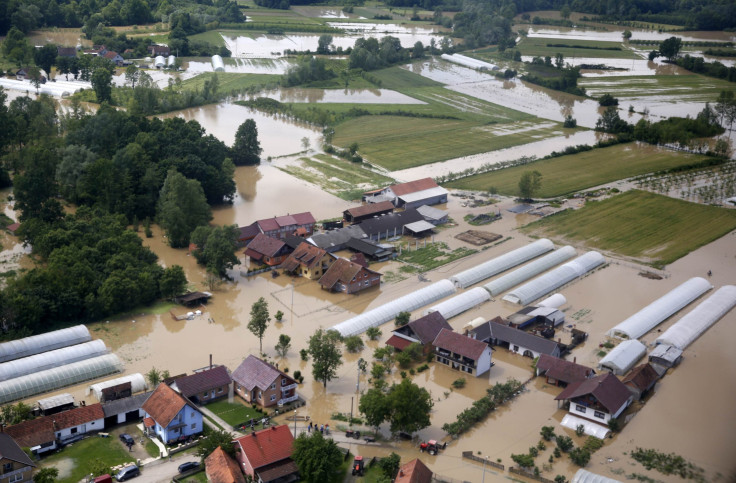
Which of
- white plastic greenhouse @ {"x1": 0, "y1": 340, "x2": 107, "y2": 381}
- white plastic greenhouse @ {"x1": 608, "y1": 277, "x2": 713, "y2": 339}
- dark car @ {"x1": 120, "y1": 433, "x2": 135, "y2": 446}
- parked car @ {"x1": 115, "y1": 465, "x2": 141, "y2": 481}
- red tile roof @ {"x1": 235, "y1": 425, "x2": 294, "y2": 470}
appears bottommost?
dark car @ {"x1": 120, "y1": 433, "x2": 135, "y2": 446}

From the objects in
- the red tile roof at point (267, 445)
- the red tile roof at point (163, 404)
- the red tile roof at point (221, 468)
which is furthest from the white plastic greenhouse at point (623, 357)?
the red tile roof at point (163, 404)

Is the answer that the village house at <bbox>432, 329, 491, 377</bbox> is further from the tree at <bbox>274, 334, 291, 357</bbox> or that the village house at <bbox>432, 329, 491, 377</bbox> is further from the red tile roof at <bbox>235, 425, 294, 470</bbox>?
the red tile roof at <bbox>235, 425, 294, 470</bbox>

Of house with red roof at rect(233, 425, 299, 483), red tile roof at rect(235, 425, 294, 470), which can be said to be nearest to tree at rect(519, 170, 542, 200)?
red tile roof at rect(235, 425, 294, 470)

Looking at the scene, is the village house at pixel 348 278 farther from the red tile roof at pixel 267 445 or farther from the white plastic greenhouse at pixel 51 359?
the red tile roof at pixel 267 445

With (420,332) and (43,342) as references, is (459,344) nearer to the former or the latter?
(420,332)

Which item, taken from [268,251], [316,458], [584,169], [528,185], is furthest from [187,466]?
[584,169]

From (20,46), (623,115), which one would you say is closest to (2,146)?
(20,46)

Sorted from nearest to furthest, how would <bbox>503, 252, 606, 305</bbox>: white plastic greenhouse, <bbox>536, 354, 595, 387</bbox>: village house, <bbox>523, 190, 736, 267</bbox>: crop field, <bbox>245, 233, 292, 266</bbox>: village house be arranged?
1. <bbox>536, 354, 595, 387</bbox>: village house
2. <bbox>503, 252, 606, 305</bbox>: white plastic greenhouse
3. <bbox>245, 233, 292, 266</bbox>: village house
4. <bbox>523, 190, 736, 267</bbox>: crop field
